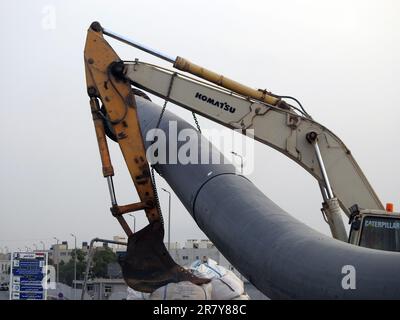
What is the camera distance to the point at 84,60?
16.6m

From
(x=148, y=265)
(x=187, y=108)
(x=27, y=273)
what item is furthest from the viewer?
(x=27, y=273)

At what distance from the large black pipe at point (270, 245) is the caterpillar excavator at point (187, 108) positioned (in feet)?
2.95

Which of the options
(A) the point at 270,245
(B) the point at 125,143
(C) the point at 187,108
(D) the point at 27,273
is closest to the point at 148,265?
(B) the point at 125,143

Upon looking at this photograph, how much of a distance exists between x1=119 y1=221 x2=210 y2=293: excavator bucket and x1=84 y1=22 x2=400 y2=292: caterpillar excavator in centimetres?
2

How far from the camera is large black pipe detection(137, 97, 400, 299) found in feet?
28.3

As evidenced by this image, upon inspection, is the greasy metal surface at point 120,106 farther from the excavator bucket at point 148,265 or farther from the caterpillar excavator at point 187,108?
the excavator bucket at point 148,265

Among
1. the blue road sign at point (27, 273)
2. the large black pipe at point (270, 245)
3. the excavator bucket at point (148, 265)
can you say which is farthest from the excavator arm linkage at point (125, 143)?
the blue road sign at point (27, 273)

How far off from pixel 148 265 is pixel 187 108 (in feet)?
10.3

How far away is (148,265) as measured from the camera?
596 inches

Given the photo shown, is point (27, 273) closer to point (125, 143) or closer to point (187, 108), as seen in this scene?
point (125, 143)
